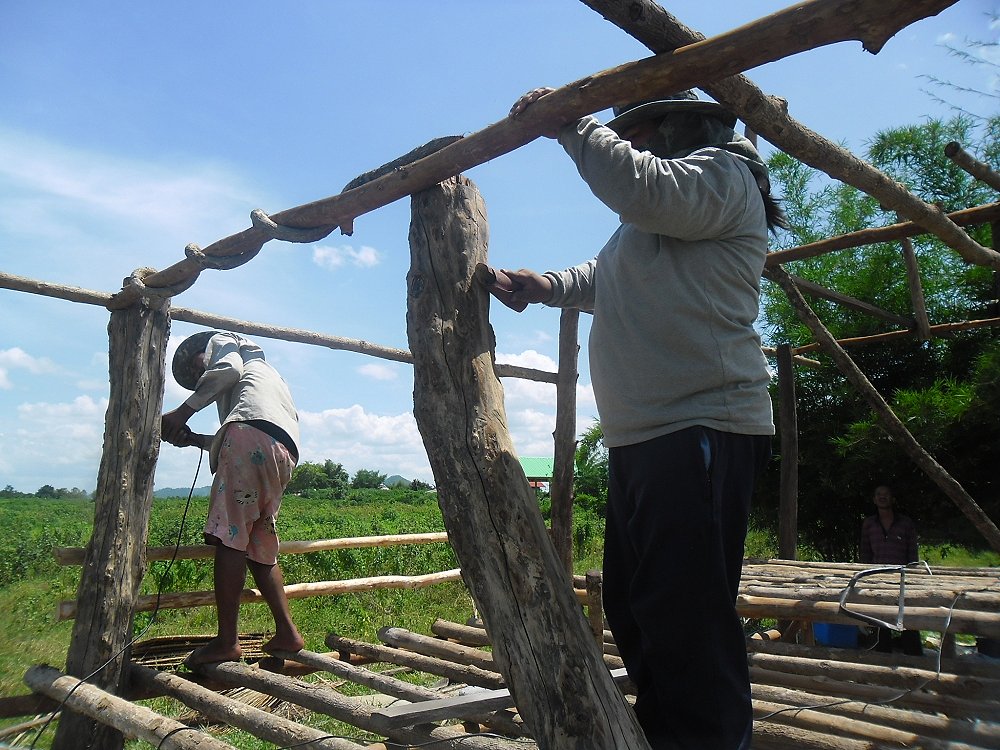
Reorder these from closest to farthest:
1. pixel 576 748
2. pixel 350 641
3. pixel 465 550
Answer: pixel 576 748, pixel 465 550, pixel 350 641

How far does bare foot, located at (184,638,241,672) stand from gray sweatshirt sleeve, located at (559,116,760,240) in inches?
106

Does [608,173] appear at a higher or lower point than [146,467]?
higher

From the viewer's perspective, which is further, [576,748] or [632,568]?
[632,568]

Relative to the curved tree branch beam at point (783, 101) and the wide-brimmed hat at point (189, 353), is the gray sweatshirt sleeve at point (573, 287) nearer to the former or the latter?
the curved tree branch beam at point (783, 101)

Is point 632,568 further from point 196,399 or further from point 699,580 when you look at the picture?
point 196,399

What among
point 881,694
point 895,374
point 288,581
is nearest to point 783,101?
point 881,694

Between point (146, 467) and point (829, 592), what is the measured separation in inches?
121

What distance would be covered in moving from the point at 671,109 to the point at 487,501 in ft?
3.67

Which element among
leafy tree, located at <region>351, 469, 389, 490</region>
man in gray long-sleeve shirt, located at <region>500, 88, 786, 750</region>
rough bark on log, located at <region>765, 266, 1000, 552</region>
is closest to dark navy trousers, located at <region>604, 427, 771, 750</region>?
man in gray long-sleeve shirt, located at <region>500, 88, 786, 750</region>

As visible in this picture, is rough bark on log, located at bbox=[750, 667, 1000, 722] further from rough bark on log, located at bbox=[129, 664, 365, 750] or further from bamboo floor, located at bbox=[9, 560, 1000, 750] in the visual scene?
rough bark on log, located at bbox=[129, 664, 365, 750]

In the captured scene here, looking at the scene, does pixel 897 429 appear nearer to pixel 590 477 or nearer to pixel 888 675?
pixel 888 675

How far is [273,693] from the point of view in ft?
9.98

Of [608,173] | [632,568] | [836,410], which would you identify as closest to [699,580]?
[632,568]

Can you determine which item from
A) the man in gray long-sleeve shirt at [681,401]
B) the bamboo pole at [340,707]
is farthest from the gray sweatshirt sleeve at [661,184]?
the bamboo pole at [340,707]
